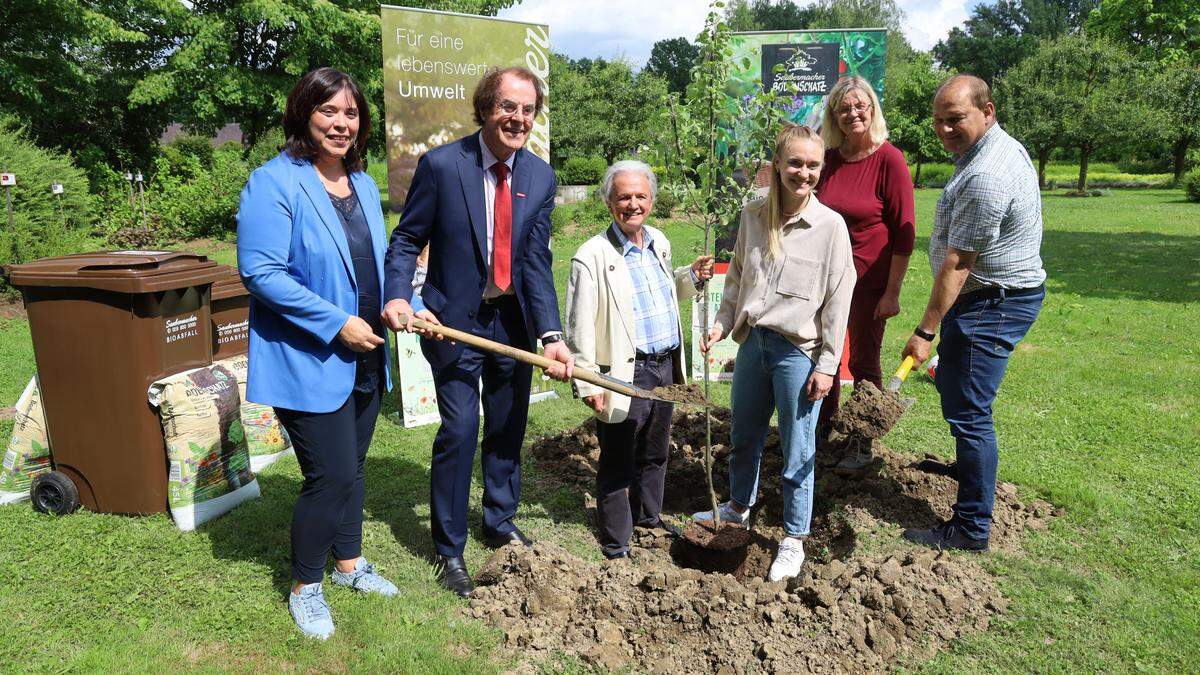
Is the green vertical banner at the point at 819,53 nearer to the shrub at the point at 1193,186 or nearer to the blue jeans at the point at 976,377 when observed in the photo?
the blue jeans at the point at 976,377

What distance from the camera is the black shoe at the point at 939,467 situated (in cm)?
465

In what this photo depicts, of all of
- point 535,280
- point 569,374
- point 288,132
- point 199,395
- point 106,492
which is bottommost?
point 106,492

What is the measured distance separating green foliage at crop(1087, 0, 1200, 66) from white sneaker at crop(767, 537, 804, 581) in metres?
20.7

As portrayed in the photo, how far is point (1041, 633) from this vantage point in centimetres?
310

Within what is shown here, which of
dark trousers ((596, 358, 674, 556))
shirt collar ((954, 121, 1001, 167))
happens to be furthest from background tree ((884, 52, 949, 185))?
dark trousers ((596, 358, 674, 556))

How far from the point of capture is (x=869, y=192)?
418 cm

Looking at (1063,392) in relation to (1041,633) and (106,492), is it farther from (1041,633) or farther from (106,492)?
(106,492)

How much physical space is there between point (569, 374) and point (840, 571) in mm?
1489

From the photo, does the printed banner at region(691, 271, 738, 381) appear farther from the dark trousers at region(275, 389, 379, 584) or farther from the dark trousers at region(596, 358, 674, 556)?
the dark trousers at region(275, 389, 379, 584)

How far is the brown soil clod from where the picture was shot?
347 cm

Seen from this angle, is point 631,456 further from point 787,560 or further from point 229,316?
point 229,316

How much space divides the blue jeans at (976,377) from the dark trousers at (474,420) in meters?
2.01

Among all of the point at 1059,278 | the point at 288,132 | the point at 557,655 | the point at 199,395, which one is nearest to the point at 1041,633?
the point at 557,655

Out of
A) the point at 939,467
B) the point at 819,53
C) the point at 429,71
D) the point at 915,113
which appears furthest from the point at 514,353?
the point at 915,113
